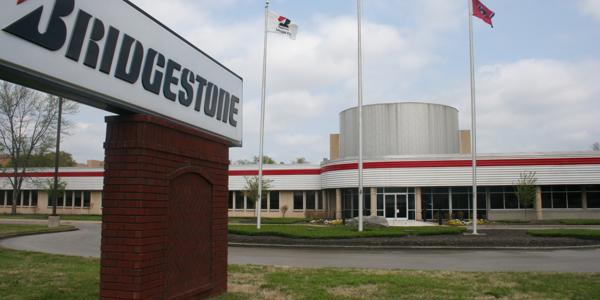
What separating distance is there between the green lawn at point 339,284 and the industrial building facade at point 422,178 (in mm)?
23640

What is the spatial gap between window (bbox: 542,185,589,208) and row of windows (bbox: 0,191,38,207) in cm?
5065

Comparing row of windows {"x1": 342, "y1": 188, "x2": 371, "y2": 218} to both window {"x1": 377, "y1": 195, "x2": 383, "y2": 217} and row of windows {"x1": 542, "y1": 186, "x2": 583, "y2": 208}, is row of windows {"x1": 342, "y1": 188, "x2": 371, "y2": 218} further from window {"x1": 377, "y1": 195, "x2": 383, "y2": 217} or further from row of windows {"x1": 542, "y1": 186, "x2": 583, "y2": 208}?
row of windows {"x1": 542, "y1": 186, "x2": 583, "y2": 208}

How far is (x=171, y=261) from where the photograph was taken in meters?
7.43

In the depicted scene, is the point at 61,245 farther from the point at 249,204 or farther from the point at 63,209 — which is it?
the point at 63,209

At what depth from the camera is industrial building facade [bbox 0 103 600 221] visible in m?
37.0

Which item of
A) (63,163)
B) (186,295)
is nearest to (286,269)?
(186,295)

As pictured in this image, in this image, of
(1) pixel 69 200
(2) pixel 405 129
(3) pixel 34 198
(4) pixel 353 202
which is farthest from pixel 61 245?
(3) pixel 34 198

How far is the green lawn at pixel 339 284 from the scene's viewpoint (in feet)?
30.2

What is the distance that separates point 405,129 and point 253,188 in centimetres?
1439

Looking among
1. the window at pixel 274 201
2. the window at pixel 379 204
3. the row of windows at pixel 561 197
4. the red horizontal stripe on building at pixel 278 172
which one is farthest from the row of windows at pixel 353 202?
the row of windows at pixel 561 197

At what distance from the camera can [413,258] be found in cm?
1617

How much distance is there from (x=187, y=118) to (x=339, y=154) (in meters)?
43.0

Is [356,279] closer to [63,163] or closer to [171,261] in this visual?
[171,261]

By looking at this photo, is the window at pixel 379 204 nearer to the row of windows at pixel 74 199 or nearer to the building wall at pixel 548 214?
the building wall at pixel 548 214
